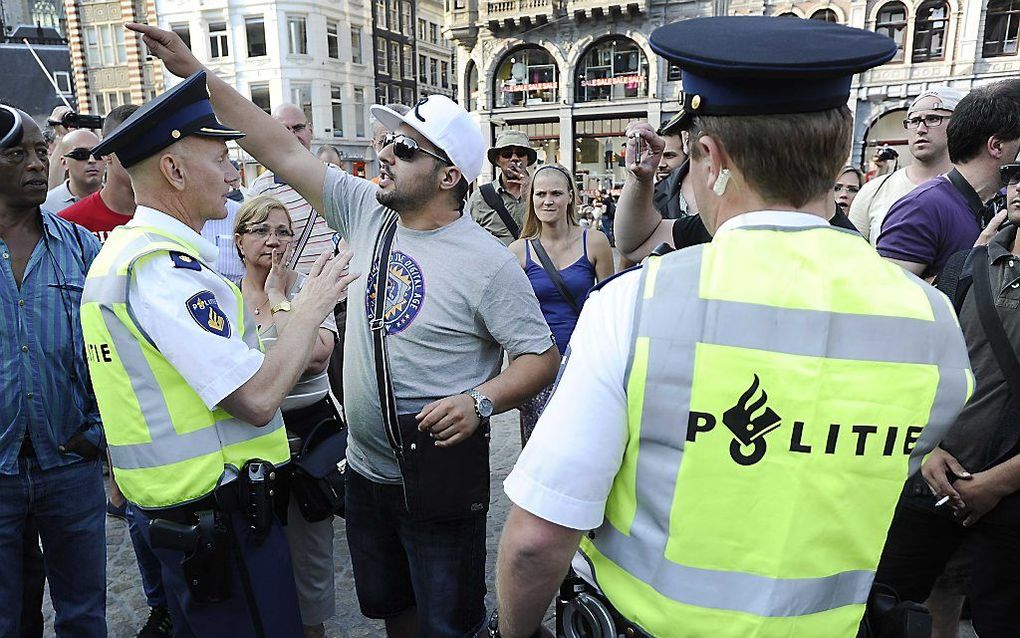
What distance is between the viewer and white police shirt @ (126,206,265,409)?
1.81m

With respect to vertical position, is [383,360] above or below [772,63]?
below

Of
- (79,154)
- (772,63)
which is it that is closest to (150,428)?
(772,63)

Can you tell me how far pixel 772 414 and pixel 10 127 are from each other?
9.83ft

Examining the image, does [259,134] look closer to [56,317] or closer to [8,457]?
[56,317]

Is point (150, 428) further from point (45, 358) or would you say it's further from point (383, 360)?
point (45, 358)

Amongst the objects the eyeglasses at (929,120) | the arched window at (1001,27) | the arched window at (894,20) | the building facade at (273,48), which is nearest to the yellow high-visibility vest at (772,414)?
the eyeglasses at (929,120)

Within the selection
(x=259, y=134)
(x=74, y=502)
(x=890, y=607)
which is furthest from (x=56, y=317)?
(x=890, y=607)

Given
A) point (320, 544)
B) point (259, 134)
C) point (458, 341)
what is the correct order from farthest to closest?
point (320, 544)
point (259, 134)
point (458, 341)

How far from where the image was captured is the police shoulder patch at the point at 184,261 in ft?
6.20

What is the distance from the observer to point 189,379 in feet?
6.03

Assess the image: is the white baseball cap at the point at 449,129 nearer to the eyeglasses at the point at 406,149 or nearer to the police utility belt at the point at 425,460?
the eyeglasses at the point at 406,149

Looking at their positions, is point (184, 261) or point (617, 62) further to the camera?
point (617, 62)

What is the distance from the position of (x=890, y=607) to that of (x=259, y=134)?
2533 mm

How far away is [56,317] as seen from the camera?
2568 millimetres
